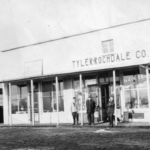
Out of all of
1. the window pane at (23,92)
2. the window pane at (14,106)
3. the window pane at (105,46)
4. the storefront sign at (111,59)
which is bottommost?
the window pane at (14,106)

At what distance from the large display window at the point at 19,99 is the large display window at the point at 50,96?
184cm

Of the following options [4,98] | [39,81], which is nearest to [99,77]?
[39,81]

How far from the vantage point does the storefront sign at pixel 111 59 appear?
1731 cm

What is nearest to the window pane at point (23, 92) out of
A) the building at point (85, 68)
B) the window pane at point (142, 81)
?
the building at point (85, 68)

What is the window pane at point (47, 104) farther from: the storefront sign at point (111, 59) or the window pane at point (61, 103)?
the storefront sign at point (111, 59)

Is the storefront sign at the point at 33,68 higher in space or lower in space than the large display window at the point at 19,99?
higher

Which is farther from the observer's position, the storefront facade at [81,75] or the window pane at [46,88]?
the window pane at [46,88]

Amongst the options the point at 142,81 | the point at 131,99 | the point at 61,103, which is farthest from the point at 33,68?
the point at 142,81

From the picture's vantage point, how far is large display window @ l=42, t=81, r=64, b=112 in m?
21.0

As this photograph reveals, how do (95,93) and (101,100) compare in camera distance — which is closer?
(101,100)

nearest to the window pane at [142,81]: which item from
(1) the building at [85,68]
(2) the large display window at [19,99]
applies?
(1) the building at [85,68]

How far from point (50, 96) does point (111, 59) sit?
5645 millimetres

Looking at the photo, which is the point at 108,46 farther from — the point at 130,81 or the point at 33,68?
the point at 33,68

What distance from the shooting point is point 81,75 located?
1827 cm
